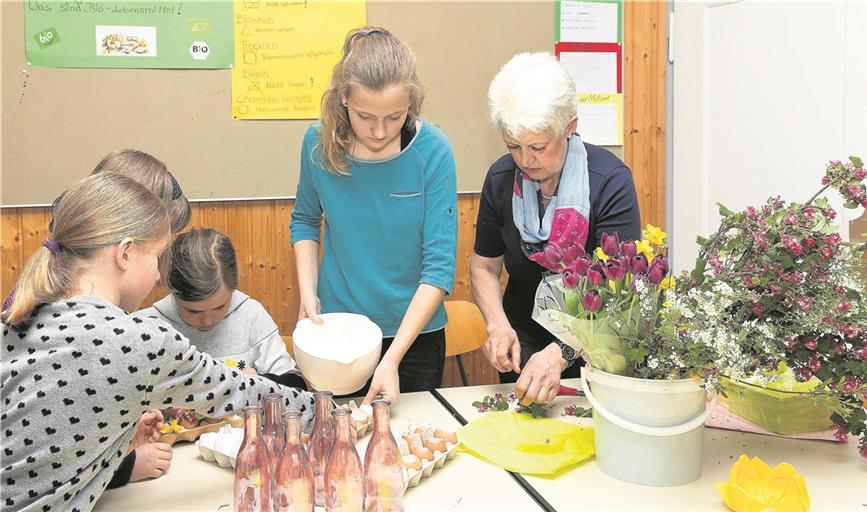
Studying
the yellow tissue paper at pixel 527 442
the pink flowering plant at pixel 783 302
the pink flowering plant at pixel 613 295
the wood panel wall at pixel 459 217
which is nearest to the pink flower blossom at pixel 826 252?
the pink flowering plant at pixel 783 302

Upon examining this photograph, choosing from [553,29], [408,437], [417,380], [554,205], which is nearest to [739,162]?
[553,29]

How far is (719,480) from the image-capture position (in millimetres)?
1287

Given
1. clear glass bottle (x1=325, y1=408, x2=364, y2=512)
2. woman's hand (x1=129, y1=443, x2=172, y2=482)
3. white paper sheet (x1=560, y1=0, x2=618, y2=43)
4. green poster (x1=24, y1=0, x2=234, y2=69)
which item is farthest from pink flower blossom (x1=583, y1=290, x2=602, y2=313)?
white paper sheet (x1=560, y1=0, x2=618, y2=43)

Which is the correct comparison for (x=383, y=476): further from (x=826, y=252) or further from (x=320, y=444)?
(x=826, y=252)

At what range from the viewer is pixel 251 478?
1114 mm

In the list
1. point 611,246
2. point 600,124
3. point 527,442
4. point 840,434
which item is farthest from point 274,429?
point 600,124

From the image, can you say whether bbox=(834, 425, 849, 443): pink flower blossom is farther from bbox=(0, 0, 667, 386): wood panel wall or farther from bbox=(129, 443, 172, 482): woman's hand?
bbox=(0, 0, 667, 386): wood panel wall

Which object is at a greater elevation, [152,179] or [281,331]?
[152,179]

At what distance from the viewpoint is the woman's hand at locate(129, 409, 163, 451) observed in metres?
1.42

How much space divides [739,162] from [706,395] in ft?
5.66

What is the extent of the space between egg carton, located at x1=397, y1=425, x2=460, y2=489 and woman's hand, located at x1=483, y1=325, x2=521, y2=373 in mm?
332

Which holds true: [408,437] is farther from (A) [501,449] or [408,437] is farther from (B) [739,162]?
(B) [739,162]

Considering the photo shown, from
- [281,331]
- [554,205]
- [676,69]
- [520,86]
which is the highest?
[676,69]

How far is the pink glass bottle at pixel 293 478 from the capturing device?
3.56 ft
